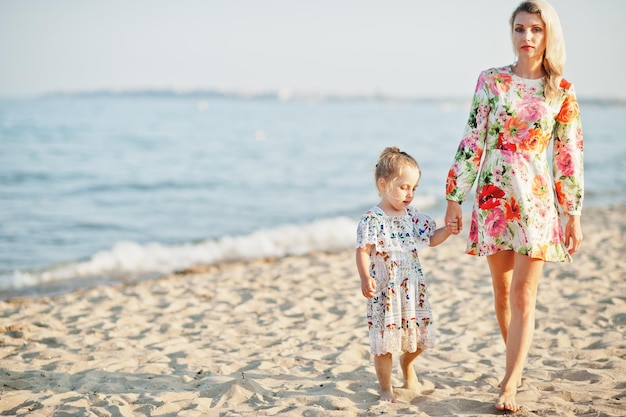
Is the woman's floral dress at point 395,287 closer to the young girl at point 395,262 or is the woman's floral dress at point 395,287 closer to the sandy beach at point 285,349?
the young girl at point 395,262

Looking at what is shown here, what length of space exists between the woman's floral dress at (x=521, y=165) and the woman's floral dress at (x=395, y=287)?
36cm

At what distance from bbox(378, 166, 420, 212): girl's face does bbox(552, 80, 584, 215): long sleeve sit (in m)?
0.80

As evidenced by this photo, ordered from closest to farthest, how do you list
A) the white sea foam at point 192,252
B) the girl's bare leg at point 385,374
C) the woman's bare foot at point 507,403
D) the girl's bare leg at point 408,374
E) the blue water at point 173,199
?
the woman's bare foot at point 507,403
the girl's bare leg at point 385,374
the girl's bare leg at point 408,374
the white sea foam at point 192,252
the blue water at point 173,199

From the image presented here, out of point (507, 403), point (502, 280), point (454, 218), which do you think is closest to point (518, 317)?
point (502, 280)

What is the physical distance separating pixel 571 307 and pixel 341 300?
220 cm

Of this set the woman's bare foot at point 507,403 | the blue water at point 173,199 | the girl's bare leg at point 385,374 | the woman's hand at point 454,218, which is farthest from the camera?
the blue water at point 173,199

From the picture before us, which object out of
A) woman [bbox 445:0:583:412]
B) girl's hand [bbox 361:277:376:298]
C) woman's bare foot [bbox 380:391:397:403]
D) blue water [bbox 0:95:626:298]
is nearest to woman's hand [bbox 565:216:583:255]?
woman [bbox 445:0:583:412]

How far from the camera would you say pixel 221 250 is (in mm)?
10008

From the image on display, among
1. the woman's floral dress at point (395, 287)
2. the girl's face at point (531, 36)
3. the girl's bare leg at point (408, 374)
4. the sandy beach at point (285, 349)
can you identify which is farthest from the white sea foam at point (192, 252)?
the girl's face at point (531, 36)

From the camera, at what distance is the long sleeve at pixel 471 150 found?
3.50 metres

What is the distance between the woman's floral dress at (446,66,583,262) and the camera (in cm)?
335

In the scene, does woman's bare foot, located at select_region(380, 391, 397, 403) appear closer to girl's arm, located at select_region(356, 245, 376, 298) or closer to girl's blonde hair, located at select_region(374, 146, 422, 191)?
girl's arm, located at select_region(356, 245, 376, 298)

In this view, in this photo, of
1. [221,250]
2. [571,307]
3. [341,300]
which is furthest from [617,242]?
[221,250]

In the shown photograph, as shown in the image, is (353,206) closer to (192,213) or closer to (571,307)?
(192,213)
